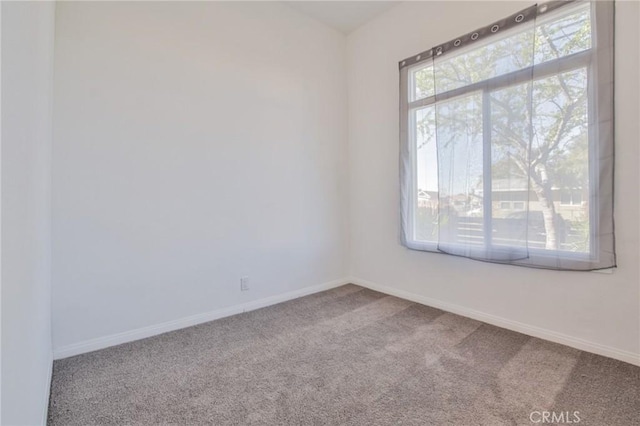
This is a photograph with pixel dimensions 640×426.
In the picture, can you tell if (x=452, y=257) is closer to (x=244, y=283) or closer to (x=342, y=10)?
(x=244, y=283)

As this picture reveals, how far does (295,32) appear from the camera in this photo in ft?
10.2

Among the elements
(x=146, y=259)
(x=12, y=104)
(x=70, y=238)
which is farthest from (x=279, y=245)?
(x=12, y=104)

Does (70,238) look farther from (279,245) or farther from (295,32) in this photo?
(295,32)

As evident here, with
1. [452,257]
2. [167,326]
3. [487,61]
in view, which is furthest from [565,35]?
[167,326]

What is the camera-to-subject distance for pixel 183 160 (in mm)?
2414

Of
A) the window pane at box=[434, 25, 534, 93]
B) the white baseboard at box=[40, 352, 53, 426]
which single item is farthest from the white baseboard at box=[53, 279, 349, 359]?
the window pane at box=[434, 25, 534, 93]

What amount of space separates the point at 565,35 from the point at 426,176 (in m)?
1.34

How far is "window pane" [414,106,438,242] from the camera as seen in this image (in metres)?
2.78

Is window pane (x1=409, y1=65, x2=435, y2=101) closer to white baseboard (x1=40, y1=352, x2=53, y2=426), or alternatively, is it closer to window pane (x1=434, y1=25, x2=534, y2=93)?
window pane (x1=434, y1=25, x2=534, y2=93)

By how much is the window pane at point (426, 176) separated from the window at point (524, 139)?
0.4 inches

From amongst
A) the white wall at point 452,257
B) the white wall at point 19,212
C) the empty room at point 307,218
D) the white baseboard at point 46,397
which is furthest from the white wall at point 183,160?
the white wall at point 19,212

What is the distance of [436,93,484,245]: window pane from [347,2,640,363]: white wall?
302mm

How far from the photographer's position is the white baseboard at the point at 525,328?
6.15 feet

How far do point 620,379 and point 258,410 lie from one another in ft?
6.47
